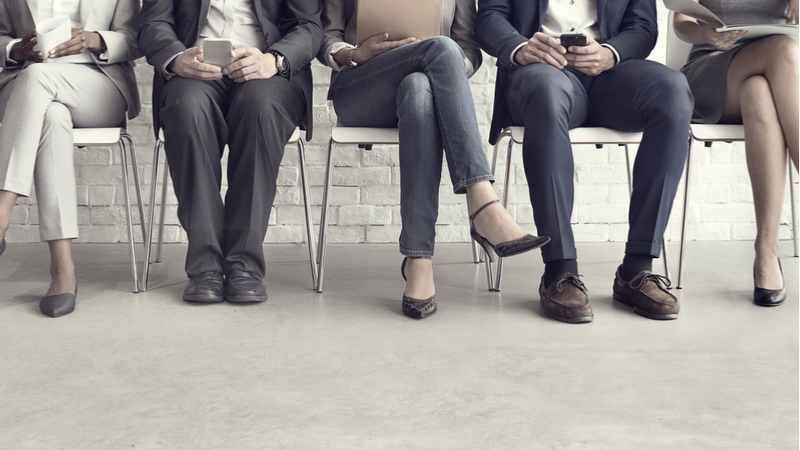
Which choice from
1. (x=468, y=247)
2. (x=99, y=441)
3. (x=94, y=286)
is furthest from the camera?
(x=468, y=247)

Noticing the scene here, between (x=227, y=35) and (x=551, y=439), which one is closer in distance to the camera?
(x=551, y=439)

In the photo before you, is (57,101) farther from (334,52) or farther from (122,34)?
(334,52)

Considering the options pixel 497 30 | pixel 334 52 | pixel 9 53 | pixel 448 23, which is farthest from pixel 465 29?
pixel 9 53

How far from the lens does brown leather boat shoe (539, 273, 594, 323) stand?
1.60 m

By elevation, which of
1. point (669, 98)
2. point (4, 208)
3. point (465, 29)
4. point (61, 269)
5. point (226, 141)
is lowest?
point (61, 269)

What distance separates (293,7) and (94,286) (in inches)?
41.1

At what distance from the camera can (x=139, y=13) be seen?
6.88 feet

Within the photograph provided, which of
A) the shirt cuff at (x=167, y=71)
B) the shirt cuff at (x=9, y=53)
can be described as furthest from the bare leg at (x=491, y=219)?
the shirt cuff at (x=9, y=53)

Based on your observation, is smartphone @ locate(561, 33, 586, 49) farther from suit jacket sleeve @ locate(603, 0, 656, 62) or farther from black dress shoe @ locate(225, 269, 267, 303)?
black dress shoe @ locate(225, 269, 267, 303)

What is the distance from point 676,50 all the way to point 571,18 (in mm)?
531

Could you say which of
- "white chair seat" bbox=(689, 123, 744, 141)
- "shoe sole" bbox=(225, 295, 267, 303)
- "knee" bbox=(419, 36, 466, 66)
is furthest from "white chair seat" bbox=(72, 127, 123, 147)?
"white chair seat" bbox=(689, 123, 744, 141)

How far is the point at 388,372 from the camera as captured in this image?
4.13ft

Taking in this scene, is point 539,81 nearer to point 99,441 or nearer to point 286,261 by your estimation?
point 286,261

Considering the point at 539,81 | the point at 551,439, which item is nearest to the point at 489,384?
the point at 551,439
